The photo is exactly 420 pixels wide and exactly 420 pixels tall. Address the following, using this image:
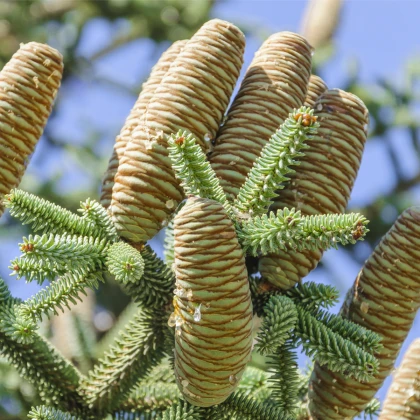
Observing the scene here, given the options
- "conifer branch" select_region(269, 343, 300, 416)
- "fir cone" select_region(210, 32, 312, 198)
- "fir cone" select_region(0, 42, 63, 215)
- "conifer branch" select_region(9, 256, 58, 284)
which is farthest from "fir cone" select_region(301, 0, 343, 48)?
"conifer branch" select_region(9, 256, 58, 284)

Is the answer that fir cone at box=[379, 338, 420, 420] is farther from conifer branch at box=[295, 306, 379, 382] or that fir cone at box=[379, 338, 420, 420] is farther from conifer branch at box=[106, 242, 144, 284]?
conifer branch at box=[106, 242, 144, 284]

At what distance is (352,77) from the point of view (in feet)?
12.5

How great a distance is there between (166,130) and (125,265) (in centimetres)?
20

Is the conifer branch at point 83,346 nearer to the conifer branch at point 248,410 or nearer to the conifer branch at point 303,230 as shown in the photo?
the conifer branch at point 248,410

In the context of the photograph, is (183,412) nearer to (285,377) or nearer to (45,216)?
(285,377)

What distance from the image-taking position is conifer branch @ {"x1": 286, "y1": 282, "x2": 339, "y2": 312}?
0.91m

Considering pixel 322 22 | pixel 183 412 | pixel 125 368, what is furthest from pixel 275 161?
pixel 322 22

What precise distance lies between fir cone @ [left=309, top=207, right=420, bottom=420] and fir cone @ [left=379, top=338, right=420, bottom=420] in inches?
1.6

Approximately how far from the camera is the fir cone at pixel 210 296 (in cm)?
75

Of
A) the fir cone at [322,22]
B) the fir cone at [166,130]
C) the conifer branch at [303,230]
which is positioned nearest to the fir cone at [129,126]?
the fir cone at [166,130]

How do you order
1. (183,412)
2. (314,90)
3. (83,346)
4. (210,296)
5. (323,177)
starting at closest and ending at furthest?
1. (210,296)
2. (183,412)
3. (323,177)
4. (314,90)
5. (83,346)

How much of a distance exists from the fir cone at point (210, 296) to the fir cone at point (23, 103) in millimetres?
298

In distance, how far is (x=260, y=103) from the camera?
98 cm

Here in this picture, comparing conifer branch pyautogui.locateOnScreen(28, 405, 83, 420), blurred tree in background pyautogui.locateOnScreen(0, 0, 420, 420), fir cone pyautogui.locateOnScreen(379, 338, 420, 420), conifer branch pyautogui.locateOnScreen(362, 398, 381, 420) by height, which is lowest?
blurred tree in background pyautogui.locateOnScreen(0, 0, 420, 420)
